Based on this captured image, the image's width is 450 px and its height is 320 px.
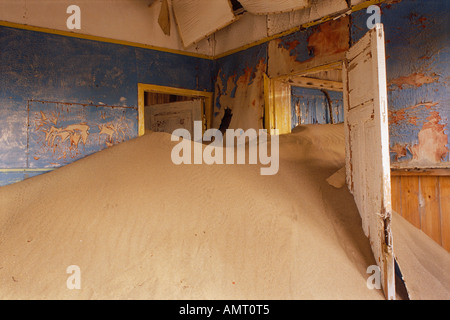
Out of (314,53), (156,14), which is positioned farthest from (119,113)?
(314,53)

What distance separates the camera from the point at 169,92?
649cm

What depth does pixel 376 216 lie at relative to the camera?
8.44ft

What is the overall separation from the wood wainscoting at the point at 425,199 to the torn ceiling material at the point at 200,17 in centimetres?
359

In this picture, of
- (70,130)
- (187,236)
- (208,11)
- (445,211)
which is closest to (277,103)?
(208,11)

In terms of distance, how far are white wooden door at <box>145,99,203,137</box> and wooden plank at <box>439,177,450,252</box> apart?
171 inches

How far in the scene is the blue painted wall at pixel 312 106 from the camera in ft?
22.4

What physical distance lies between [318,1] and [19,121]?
4.49 metres

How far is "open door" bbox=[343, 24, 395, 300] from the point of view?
2.42m

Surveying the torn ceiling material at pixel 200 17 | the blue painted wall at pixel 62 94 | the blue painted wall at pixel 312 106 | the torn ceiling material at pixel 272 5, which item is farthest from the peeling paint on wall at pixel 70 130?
the blue painted wall at pixel 312 106

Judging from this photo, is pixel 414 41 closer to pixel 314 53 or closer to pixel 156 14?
pixel 314 53

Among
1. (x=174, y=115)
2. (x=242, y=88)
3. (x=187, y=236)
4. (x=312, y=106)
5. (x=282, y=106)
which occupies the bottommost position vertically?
(x=187, y=236)

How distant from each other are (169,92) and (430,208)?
4558 millimetres

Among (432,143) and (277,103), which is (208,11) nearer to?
(277,103)

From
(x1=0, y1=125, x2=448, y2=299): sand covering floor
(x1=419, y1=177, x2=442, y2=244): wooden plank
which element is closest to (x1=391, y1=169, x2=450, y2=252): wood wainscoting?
(x1=419, y1=177, x2=442, y2=244): wooden plank
